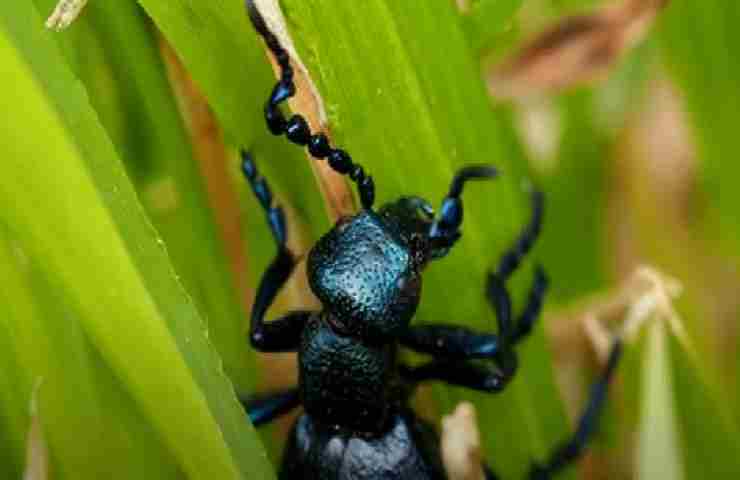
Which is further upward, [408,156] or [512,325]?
[408,156]

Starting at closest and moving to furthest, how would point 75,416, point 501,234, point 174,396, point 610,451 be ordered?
point 174,396, point 75,416, point 501,234, point 610,451

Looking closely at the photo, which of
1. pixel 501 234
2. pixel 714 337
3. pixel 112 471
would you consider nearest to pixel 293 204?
pixel 501 234

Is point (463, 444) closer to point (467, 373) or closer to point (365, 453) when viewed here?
point (467, 373)

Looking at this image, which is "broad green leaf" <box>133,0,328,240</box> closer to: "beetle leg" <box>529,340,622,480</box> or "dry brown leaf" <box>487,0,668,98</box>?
"beetle leg" <box>529,340,622,480</box>

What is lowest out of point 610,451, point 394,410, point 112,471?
point 610,451

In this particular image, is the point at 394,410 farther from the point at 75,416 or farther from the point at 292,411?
the point at 75,416

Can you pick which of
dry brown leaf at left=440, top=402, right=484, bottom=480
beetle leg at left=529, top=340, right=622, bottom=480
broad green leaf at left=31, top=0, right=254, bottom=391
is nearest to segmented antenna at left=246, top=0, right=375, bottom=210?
broad green leaf at left=31, top=0, right=254, bottom=391

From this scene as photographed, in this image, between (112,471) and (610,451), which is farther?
(610,451)
